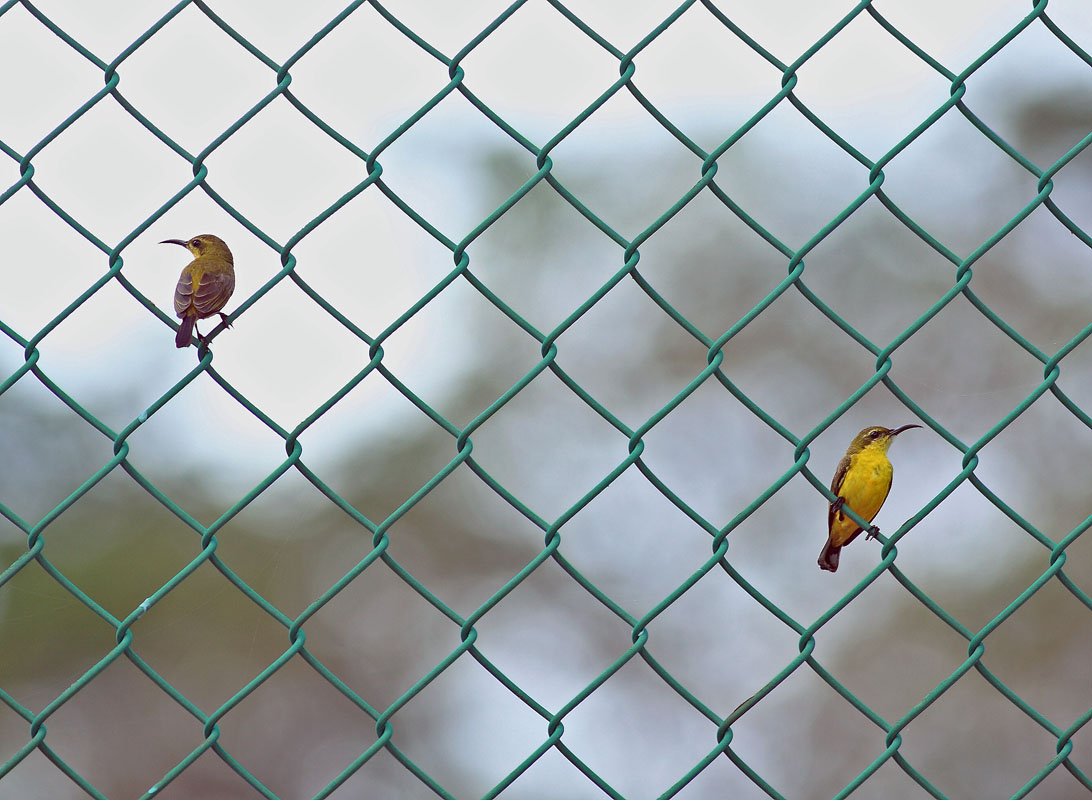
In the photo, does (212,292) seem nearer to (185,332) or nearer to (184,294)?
(184,294)

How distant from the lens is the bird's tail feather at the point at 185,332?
2298 mm

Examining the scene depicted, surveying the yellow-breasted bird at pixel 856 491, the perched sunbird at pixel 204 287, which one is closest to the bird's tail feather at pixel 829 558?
the yellow-breasted bird at pixel 856 491

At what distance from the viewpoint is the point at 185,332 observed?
7.70 ft

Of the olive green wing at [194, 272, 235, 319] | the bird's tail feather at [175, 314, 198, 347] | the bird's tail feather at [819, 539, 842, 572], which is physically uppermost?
the olive green wing at [194, 272, 235, 319]

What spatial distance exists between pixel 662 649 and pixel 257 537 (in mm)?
3326

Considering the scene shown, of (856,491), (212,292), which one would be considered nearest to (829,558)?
(856,491)

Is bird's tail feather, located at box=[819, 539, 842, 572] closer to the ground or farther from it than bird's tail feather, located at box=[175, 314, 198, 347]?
closer to the ground

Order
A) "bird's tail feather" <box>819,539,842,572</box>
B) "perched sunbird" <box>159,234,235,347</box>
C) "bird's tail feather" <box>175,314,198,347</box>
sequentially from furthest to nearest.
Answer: "bird's tail feather" <box>819,539,842,572</box>, "perched sunbird" <box>159,234,235,347</box>, "bird's tail feather" <box>175,314,198,347</box>

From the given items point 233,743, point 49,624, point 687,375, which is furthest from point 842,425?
point 49,624

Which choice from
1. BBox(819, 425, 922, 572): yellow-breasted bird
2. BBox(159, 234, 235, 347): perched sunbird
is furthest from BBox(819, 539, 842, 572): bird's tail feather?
BBox(159, 234, 235, 347): perched sunbird

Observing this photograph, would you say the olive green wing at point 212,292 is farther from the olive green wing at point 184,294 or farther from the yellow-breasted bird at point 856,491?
the yellow-breasted bird at point 856,491

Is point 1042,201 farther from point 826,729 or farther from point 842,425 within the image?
point 826,729

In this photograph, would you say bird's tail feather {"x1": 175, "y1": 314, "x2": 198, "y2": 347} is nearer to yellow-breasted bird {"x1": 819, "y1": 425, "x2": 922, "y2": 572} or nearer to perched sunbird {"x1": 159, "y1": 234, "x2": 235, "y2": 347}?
perched sunbird {"x1": 159, "y1": 234, "x2": 235, "y2": 347}

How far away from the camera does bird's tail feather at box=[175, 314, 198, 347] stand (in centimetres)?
230
